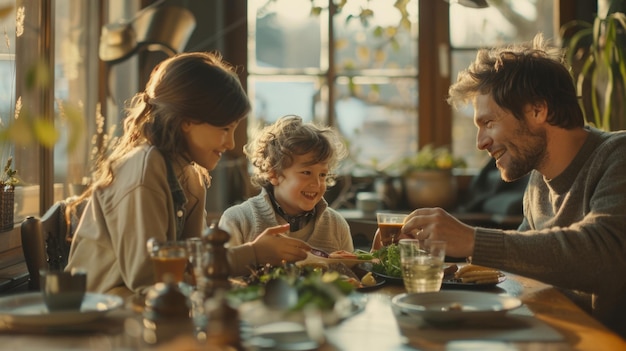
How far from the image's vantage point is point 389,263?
1.91 m

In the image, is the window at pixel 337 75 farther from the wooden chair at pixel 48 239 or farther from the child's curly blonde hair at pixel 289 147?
the wooden chair at pixel 48 239

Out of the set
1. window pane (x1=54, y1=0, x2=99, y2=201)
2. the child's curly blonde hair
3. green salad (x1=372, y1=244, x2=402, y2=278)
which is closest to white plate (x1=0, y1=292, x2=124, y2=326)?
green salad (x1=372, y1=244, x2=402, y2=278)

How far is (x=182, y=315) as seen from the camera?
51.0 inches

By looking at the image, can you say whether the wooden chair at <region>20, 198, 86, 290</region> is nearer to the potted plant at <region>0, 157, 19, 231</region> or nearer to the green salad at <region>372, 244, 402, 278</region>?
the potted plant at <region>0, 157, 19, 231</region>

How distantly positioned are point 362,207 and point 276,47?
3.79 feet

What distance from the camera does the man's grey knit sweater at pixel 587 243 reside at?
183 centimetres

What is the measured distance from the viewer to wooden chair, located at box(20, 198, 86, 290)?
1.85 metres

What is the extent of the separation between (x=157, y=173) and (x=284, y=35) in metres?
3.15

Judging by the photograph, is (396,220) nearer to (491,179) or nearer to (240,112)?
(240,112)

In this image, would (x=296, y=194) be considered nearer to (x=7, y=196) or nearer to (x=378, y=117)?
(x=7, y=196)

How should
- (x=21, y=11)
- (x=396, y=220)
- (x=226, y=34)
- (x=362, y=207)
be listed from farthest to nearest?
1. (x=226, y=34)
2. (x=362, y=207)
3. (x=21, y=11)
4. (x=396, y=220)

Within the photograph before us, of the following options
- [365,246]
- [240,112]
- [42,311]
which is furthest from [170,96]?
[365,246]

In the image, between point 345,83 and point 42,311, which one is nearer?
point 42,311

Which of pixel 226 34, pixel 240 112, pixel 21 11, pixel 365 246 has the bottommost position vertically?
pixel 365 246
